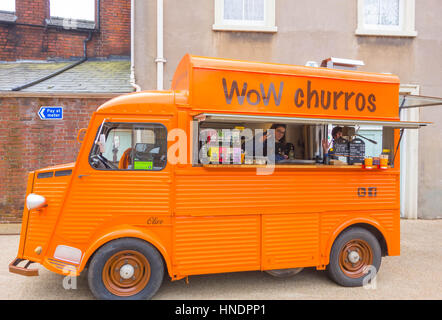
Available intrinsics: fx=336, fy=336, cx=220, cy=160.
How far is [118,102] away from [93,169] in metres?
0.87

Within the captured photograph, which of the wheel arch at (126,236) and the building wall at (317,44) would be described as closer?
the wheel arch at (126,236)

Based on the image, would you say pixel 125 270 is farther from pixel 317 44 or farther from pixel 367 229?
pixel 317 44

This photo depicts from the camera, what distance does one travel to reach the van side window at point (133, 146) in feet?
13.5

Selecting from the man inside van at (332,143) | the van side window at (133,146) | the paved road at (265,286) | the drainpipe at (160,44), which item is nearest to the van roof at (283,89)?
the man inside van at (332,143)

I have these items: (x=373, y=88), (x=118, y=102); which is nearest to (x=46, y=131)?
(x=118, y=102)

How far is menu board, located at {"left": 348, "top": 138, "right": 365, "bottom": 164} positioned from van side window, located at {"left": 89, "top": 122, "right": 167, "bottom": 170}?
266 centimetres

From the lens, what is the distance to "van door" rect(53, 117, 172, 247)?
3.97m

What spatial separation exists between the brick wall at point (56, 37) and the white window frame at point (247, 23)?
4002mm

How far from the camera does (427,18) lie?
9102 millimetres

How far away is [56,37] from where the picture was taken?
1070 centimetres

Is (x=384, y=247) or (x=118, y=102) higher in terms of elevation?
(x=118, y=102)

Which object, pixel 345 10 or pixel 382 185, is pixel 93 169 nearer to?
pixel 382 185

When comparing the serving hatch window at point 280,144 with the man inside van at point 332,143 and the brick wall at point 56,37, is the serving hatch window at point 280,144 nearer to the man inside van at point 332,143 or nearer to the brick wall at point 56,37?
the man inside van at point 332,143

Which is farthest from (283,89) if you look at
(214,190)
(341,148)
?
(214,190)
